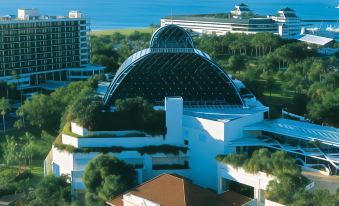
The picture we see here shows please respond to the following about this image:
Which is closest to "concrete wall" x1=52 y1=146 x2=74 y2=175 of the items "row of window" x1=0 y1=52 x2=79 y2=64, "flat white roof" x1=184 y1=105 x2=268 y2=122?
"flat white roof" x1=184 y1=105 x2=268 y2=122

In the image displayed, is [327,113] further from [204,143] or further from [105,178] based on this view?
[105,178]

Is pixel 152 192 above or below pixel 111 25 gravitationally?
below

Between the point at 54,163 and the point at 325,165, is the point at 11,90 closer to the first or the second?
the point at 54,163

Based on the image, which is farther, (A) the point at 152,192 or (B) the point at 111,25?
(B) the point at 111,25

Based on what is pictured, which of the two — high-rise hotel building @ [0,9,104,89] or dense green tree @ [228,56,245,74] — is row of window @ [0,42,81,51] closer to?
high-rise hotel building @ [0,9,104,89]

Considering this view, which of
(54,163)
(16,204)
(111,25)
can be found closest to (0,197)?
(16,204)

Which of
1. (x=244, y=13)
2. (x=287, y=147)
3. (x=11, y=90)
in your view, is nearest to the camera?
(x=287, y=147)
